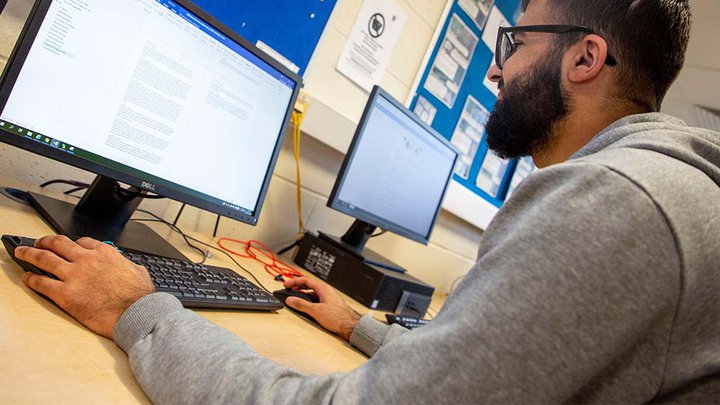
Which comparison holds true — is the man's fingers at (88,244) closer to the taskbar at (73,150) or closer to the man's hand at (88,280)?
A: the man's hand at (88,280)

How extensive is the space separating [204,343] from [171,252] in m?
0.42

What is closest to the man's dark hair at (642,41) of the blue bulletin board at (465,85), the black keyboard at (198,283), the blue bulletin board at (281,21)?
the black keyboard at (198,283)

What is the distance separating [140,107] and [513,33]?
756 mm

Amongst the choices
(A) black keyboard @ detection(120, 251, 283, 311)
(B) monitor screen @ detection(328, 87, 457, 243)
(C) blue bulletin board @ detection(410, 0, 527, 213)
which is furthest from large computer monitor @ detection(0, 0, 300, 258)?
(C) blue bulletin board @ detection(410, 0, 527, 213)

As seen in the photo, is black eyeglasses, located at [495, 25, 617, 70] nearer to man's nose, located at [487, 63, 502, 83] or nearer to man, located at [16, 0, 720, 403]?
man's nose, located at [487, 63, 502, 83]

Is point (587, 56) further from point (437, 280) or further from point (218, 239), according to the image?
point (437, 280)

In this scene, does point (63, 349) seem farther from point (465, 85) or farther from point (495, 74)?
point (465, 85)

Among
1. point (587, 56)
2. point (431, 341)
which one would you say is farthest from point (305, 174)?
point (431, 341)

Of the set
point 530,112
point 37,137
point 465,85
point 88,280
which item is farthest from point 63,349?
point 465,85

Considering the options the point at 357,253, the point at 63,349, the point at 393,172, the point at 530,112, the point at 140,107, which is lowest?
the point at 63,349

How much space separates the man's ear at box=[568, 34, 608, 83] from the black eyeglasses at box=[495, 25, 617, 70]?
0.02m

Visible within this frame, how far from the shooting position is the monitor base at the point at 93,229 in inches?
32.6

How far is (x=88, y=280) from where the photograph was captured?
598mm

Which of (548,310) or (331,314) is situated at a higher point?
(548,310)
